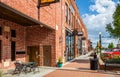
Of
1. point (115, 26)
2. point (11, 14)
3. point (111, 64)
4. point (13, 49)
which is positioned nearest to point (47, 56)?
point (13, 49)

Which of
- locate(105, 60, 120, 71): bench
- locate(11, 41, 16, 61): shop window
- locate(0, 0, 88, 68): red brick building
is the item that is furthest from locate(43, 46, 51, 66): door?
locate(105, 60, 120, 71): bench

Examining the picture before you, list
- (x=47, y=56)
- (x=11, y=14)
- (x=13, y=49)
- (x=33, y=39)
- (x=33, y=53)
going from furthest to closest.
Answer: (x=33, y=53) → (x=33, y=39) → (x=47, y=56) → (x=13, y=49) → (x=11, y=14)

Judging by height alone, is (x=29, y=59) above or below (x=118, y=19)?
below

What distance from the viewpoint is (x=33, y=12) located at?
57.5 ft

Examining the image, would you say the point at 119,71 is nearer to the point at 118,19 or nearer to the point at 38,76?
the point at 38,76

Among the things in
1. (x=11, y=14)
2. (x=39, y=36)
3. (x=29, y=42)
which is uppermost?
(x=11, y=14)

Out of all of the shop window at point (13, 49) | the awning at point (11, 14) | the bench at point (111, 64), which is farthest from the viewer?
the shop window at point (13, 49)

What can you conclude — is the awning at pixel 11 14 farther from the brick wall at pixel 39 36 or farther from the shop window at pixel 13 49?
the brick wall at pixel 39 36

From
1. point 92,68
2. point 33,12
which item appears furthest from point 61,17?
point 33,12

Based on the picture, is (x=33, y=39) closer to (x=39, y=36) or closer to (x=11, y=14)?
(x=39, y=36)

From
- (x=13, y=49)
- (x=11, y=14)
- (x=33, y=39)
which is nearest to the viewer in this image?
(x=11, y=14)

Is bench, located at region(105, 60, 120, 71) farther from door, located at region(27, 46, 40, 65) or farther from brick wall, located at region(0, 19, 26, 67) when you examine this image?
brick wall, located at region(0, 19, 26, 67)

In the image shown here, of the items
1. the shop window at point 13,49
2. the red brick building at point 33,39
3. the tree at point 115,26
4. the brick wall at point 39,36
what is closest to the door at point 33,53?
the red brick building at point 33,39

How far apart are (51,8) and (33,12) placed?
5.48 meters
